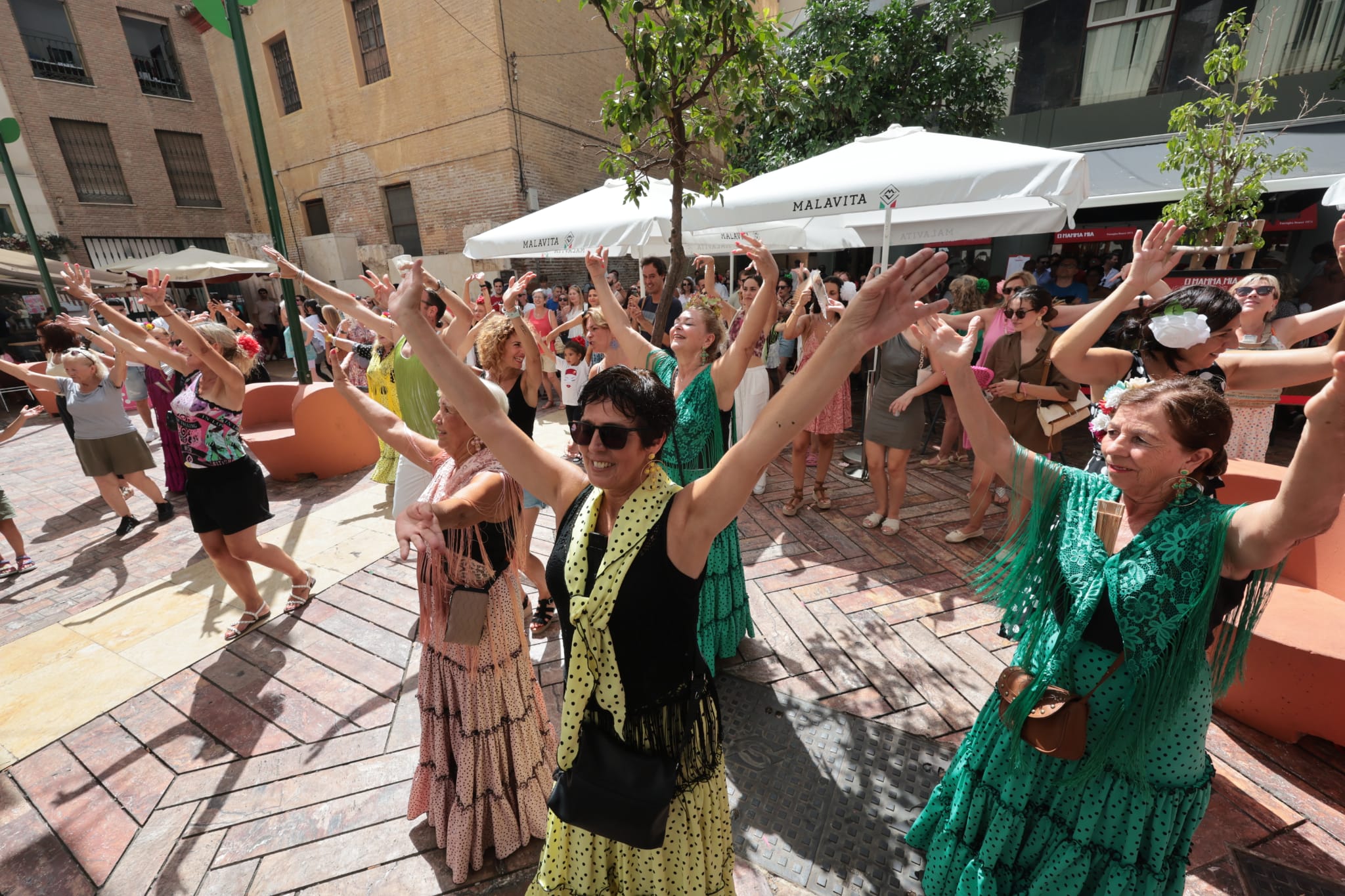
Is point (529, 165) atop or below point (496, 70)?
below

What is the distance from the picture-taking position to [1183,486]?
57.8 inches

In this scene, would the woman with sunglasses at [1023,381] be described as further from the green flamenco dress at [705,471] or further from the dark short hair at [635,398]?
the dark short hair at [635,398]

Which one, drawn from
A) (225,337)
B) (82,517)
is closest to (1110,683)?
(225,337)

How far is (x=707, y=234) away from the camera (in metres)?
7.41

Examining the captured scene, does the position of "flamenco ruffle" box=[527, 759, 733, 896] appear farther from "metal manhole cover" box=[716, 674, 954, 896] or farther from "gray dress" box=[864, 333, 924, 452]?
"gray dress" box=[864, 333, 924, 452]

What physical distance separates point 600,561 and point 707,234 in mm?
6733

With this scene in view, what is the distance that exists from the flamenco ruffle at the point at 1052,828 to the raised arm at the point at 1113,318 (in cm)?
163

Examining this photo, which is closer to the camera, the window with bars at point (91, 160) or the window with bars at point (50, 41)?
the window with bars at point (50, 41)

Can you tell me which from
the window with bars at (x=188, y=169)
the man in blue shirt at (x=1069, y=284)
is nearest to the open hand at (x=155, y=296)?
the man in blue shirt at (x=1069, y=284)

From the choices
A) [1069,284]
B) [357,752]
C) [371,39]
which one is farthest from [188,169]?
[1069,284]

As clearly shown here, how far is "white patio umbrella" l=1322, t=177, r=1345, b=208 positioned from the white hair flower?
4.40 meters

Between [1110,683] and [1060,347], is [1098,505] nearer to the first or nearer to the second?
[1110,683]

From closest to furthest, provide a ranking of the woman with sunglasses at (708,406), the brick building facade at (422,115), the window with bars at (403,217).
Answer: the woman with sunglasses at (708,406)
the brick building facade at (422,115)
the window with bars at (403,217)

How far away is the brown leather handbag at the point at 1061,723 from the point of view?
1525mm
